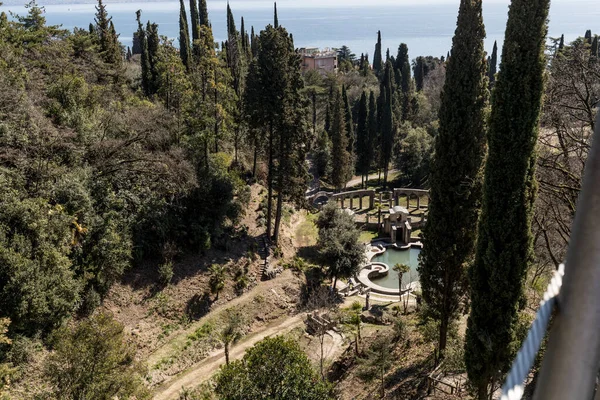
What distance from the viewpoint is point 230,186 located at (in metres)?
22.7

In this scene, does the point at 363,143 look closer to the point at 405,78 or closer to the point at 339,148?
the point at 339,148

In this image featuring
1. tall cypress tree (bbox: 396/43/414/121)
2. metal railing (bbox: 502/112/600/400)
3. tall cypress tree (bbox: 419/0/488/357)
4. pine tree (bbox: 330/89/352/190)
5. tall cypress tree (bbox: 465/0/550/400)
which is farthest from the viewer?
tall cypress tree (bbox: 396/43/414/121)

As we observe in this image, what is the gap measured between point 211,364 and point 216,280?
4.25 m

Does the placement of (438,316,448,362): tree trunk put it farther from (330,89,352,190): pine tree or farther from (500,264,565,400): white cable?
(330,89,352,190): pine tree

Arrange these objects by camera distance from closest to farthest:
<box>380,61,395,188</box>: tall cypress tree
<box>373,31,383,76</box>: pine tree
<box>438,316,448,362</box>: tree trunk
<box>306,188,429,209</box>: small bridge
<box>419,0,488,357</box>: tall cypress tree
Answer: <box>419,0,488,357</box>: tall cypress tree < <box>438,316,448,362</box>: tree trunk < <box>306,188,429,209</box>: small bridge < <box>380,61,395,188</box>: tall cypress tree < <box>373,31,383,76</box>: pine tree

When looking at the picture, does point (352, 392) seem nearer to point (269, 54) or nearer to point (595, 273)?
point (595, 273)

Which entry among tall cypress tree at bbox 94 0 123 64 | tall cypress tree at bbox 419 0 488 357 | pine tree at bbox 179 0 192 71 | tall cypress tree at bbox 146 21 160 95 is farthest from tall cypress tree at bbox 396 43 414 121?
tall cypress tree at bbox 419 0 488 357

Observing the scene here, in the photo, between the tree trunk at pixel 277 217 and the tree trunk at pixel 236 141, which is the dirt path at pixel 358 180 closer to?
the tree trunk at pixel 236 141

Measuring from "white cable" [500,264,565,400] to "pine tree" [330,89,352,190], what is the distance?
3779cm

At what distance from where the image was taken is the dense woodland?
927cm

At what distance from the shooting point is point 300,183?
984 inches

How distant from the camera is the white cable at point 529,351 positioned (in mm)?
1640

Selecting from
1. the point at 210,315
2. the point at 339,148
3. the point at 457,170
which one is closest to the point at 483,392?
the point at 457,170

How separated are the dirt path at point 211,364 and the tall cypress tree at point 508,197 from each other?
7.42m
